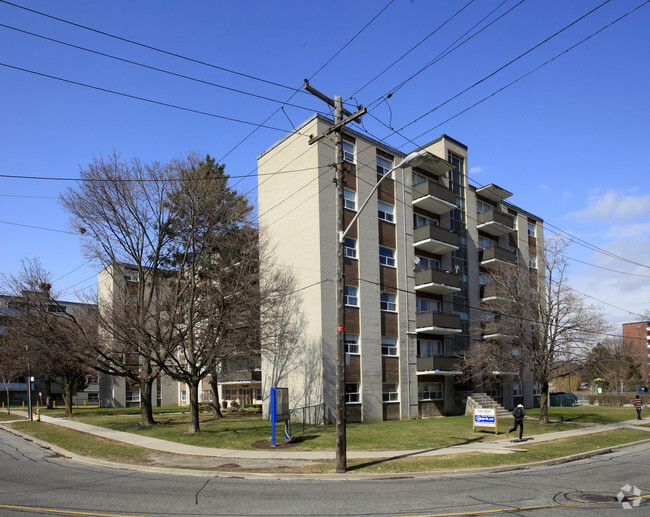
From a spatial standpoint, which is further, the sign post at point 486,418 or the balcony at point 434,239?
the balcony at point 434,239

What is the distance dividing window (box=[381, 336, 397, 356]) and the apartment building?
0.24ft

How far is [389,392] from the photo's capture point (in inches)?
1275

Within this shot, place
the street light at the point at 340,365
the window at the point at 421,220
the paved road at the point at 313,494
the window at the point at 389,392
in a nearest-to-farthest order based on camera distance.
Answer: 1. the paved road at the point at 313,494
2. the street light at the point at 340,365
3. the window at the point at 389,392
4. the window at the point at 421,220

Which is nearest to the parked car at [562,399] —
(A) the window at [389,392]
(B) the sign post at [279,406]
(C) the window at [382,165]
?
(A) the window at [389,392]

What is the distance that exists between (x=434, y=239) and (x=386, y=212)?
384 cm

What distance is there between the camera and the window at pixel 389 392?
105 ft

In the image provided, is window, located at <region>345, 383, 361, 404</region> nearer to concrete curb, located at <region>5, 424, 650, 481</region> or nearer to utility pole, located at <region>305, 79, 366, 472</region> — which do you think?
concrete curb, located at <region>5, 424, 650, 481</region>

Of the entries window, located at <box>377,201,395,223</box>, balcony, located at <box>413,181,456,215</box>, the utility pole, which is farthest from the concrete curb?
balcony, located at <box>413,181,456,215</box>

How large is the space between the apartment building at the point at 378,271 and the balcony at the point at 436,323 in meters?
0.09

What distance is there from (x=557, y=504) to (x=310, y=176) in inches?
913

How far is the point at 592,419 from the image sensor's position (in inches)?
1367

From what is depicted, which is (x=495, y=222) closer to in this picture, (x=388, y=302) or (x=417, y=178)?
(x=417, y=178)

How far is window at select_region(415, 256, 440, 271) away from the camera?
119 ft

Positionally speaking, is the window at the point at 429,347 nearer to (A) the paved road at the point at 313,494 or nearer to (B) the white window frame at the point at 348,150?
(B) the white window frame at the point at 348,150
